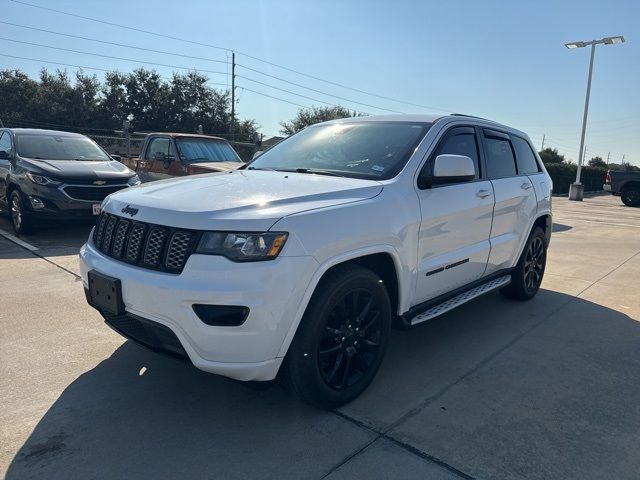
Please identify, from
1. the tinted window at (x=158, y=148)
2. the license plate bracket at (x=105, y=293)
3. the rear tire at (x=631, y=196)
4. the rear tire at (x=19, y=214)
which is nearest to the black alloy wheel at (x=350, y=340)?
the license plate bracket at (x=105, y=293)

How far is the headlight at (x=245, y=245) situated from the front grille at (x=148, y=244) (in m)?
0.10

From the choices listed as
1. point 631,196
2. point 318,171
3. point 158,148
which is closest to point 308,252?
point 318,171

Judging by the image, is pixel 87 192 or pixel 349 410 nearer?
pixel 349 410

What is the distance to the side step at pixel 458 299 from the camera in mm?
3498

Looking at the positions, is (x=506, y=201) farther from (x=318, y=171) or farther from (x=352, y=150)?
(x=318, y=171)

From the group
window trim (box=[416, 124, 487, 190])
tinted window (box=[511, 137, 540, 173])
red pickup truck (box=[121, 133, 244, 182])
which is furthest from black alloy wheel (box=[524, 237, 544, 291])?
red pickup truck (box=[121, 133, 244, 182])

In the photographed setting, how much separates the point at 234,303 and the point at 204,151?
8397 mm

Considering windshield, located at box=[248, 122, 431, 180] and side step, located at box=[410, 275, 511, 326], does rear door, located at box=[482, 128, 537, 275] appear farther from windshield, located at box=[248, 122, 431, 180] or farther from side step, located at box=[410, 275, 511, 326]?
windshield, located at box=[248, 122, 431, 180]

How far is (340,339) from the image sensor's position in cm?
297

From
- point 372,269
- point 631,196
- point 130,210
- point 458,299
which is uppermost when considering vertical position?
point 130,210

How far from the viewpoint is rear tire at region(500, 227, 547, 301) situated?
5109 mm

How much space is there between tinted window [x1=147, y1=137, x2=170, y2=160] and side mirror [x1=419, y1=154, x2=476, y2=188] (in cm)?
774

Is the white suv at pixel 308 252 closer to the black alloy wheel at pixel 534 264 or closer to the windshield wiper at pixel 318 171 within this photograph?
the windshield wiper at pixel 318 171

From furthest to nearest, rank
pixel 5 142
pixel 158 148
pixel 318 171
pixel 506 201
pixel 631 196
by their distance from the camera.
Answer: pixel 631 196 < pixel 158 148 < pixel 5 142 < pixel 506 201 < pixel 318 171
